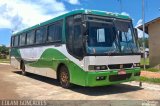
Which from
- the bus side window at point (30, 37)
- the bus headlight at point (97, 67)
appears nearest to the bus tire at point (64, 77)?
the bus headlight at point (97, 67)

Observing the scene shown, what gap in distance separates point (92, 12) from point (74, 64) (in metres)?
2.14

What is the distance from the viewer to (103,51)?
1177 centimetres

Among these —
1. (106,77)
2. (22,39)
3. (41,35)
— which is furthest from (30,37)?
(106,77)

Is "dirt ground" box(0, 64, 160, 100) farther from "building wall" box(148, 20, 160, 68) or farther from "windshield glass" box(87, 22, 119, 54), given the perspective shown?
"building wall" box(148, 20, 160, 68)

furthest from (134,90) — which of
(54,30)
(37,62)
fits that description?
(37,62)

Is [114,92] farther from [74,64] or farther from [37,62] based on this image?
[37,62]

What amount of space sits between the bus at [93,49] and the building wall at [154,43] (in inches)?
487

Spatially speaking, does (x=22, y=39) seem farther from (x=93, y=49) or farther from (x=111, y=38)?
(x=93, y=49)

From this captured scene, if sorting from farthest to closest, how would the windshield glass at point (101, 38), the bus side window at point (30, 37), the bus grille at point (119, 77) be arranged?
the bus side window at point (30, 37), the bus grille at point (119, 77), the windshield glass at point (101, 38)

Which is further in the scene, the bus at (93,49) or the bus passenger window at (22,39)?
the bus passenger window at (22,39)

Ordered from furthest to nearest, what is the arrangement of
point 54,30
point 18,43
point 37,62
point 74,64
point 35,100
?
point 18,43 < point 37,62 < point 54,30 < point 74,64 < point 35,100

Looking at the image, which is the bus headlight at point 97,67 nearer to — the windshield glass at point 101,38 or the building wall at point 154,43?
the windshield glass at point 101,38

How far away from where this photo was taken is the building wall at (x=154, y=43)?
24.8 m

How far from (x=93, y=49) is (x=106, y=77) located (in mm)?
1150
